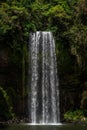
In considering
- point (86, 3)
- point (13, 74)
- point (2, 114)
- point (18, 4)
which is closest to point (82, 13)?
A: point (86, 3)

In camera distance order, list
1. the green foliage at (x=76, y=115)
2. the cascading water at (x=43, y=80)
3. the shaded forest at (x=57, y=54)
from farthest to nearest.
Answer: the shaded forest at (x=57, y=54), the cascading water at (x=43, y=80), the green foliage at (x=76, y=115)

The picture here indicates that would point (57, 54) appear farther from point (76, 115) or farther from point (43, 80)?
point (76, 115)

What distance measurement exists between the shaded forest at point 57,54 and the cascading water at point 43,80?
43cm

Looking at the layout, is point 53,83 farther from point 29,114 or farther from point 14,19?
point 14,19

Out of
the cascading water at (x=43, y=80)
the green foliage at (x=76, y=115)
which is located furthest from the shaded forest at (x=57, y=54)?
the cascading water at (x=43, y=80)

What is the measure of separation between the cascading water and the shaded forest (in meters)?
0.43

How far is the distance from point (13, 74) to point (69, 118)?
5.01 metres

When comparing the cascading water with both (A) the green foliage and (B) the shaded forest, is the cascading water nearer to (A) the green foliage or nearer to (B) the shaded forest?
(B) the shaded forest

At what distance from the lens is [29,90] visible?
2830 centimetres

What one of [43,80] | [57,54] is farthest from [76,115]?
[57,54]

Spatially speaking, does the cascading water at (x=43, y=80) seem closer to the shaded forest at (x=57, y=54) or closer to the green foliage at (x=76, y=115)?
the shaded forest at (x=57, y=54)

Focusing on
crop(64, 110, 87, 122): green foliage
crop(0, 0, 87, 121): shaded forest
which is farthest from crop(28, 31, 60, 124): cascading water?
crop(64, 110, 87, 122): green foliage

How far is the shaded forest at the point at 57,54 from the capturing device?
28094 millimetres

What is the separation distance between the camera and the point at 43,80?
28.5 metres
